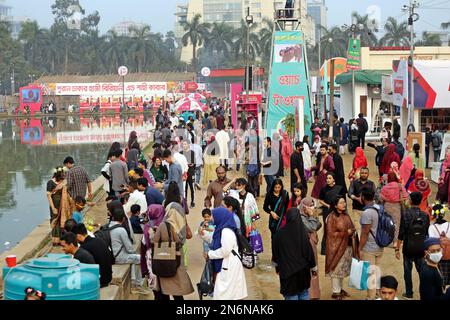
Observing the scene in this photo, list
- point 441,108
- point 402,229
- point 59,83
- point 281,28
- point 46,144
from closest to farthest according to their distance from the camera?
point 402,229
point 441,108
point 281,28
point 46,144
point 59,83

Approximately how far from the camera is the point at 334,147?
14.3 metres

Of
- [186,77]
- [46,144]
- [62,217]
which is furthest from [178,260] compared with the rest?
[186,77]

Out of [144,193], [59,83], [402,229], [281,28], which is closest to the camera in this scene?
[402,229]

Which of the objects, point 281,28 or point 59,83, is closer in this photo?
point 281,28

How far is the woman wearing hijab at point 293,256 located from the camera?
8.03 m

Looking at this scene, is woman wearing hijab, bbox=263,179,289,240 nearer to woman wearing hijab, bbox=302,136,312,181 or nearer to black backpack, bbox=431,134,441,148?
woman wearing hijab, bbox=302,136,312,181

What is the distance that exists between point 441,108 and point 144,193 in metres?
14.7

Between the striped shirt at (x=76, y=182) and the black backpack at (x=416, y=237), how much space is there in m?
5.54

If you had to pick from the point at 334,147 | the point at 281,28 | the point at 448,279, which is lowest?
the point at 448,279

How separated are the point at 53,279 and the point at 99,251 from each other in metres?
1.89

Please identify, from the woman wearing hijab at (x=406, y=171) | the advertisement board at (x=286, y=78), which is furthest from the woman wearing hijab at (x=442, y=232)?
the advertisement board at (x=286, y=78)

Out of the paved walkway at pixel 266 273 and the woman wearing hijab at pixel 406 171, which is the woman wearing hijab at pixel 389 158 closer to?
the woman wearing hijab at pixel 406 171

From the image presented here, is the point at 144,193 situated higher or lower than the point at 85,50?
lower

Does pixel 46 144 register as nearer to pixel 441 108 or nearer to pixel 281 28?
pixel 281 28
